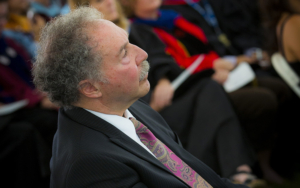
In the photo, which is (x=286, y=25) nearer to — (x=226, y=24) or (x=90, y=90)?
(x=226, y=24)

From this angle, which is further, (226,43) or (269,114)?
(226,43)

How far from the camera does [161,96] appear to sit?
2424 millimetres

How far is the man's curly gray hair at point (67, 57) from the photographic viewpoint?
114 cm

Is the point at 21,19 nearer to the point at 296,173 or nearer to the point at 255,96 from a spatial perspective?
the point at 255,96

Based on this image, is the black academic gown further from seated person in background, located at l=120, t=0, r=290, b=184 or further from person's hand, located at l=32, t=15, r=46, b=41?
person's hand, located at l=32, t=15, r=46, b=41

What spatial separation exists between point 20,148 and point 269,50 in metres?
2.40

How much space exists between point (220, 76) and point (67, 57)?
6.12ft

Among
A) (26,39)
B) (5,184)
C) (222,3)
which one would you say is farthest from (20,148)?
(222,3)

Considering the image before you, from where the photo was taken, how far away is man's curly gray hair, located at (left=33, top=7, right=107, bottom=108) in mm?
1138

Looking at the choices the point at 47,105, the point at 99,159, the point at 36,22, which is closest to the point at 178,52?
the point at 47,105

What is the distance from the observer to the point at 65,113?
1.26 meters

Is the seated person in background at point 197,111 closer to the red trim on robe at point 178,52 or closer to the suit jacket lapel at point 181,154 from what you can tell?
the red trim on robe at point 178,52

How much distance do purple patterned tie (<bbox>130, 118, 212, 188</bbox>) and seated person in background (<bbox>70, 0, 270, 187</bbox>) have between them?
3.14 feet

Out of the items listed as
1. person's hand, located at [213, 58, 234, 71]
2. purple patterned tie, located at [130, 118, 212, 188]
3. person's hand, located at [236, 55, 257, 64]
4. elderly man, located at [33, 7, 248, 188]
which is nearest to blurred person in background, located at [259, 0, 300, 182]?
person's hand, located at [236, 55, 257, 64]
